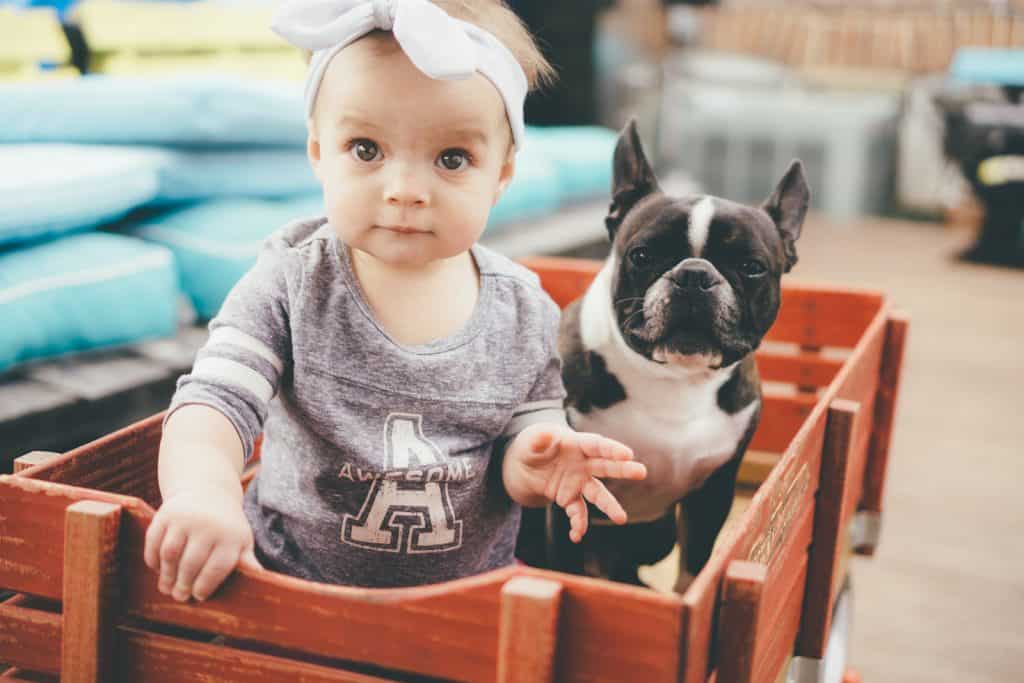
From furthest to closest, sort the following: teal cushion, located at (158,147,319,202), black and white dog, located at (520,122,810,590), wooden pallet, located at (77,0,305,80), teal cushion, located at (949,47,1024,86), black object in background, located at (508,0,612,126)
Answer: teal cushion, located at (949,47,1024,86) < black object in background, located at (508,0,612,126) < wooden pallet, located at (77,0,305,80) < teal cushion, located at (158,147,319,202) < black and white dog, located at (520,122,810,590)

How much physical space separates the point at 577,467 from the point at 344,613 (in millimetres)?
183

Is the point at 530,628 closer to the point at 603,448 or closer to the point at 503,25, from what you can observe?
the point at 603,448

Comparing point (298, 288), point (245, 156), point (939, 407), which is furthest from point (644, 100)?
point (298, 288)

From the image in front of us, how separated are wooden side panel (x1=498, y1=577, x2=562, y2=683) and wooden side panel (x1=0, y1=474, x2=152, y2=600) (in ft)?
0.68

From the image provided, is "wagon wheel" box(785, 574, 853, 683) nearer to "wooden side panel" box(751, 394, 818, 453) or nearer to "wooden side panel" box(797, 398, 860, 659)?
"wooden side panel" box(797, 398, 860, 659)

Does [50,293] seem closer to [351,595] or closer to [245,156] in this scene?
[245,156]

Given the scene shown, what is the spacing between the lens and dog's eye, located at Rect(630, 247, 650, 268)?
2.66 ft

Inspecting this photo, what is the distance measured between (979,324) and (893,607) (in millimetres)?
1665

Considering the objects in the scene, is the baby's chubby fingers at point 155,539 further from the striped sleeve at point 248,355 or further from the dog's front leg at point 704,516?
the dog's front leg at point 704,516

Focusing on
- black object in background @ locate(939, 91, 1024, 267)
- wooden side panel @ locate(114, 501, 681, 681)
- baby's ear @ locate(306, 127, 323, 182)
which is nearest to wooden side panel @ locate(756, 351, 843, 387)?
baby's ear @ locate(306, 127, 323, 182)

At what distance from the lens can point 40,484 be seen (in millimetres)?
556

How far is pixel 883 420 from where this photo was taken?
1.08 m

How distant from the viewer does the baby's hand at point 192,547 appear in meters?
0.52

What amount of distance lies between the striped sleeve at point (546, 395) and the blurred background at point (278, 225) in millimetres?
439
